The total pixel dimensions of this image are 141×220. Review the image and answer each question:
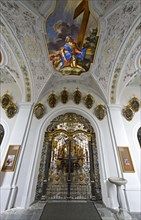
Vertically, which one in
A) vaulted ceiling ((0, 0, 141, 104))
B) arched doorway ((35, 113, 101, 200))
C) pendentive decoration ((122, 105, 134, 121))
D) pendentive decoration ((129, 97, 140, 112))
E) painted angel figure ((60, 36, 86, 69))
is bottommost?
arched doorway ((35, 113, 101, 200))

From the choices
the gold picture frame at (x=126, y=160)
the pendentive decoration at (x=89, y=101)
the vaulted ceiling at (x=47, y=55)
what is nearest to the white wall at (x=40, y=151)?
the gold picture frame at (x=126, y=160)

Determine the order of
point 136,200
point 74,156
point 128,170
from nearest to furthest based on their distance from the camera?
point 136,200 < point 128,170 < point 74,156

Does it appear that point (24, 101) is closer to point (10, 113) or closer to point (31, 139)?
point (10, 113)

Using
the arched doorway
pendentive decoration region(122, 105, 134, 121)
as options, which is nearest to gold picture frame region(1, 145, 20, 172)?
the arched doorway

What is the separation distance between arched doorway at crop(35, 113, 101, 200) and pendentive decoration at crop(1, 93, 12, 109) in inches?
109

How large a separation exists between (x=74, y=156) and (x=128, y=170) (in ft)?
8.17

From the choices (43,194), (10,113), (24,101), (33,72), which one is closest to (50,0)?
(33,72)

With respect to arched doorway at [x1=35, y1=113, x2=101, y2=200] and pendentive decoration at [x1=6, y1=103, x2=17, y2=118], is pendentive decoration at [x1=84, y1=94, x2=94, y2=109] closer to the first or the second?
arched doorway at [x1=35, y1=113, x2=101, y2=200]

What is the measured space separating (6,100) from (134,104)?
298 inches

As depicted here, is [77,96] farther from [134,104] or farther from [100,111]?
[134,104]

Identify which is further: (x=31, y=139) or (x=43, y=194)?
(x=31, y=139)

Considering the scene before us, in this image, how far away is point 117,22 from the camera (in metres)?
4.25

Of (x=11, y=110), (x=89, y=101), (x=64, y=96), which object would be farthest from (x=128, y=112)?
(x=11, y=110)

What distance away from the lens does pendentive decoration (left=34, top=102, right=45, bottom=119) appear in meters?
6.00
